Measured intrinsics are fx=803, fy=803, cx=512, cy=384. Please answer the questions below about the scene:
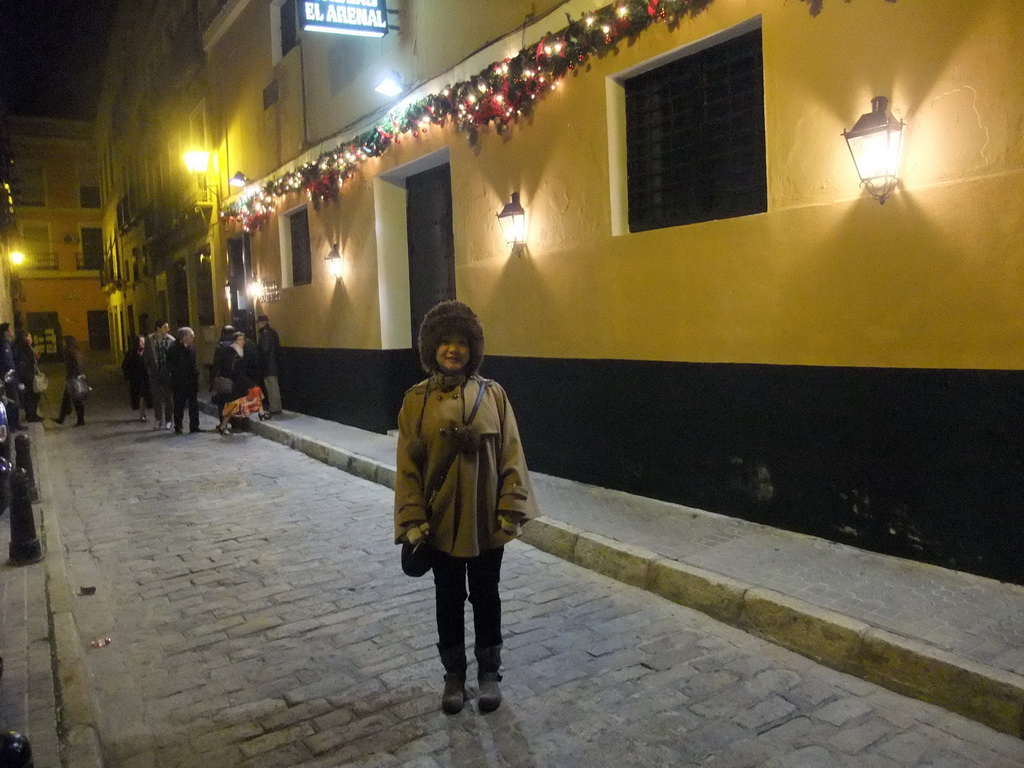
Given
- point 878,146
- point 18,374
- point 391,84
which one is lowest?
point 18,374

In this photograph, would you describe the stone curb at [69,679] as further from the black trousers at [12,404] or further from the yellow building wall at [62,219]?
the yellow building wall at [62,219]

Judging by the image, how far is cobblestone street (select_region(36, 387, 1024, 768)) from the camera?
11.6 feet

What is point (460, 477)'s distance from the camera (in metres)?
3.67

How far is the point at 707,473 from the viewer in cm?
679

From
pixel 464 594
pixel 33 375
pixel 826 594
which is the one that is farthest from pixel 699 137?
pixel 33 375

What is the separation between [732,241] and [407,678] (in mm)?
4137

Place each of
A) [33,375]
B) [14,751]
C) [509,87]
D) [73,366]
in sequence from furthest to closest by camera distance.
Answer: [33,375] < [73,366] < [509,87] < [14,751]

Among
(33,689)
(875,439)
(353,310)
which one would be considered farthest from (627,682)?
(353,310)

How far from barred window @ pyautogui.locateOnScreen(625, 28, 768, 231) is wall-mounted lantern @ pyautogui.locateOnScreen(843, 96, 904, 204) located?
101 centimetres

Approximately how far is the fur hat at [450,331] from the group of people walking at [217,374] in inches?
403

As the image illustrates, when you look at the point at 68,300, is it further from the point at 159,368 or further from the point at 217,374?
the point at 217,374

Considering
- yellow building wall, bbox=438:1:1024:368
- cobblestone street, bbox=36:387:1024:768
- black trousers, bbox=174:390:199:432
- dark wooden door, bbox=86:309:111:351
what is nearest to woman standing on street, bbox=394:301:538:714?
cobblestone street, bbox=36:387:1024:768

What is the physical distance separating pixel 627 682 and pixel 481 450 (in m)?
1.52

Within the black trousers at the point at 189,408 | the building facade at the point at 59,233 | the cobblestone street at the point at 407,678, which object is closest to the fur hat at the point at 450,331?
the cobblestone street at the point at 407,678
